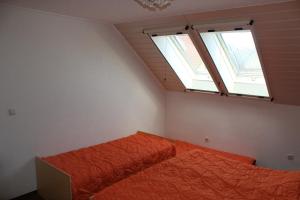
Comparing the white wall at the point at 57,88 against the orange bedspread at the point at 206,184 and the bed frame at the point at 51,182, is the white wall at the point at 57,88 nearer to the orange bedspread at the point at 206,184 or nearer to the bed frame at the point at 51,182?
the bed frame at the point at 51,182

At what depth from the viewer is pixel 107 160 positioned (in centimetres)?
288

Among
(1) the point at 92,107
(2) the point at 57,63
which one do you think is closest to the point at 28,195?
(1) the point at 92,107

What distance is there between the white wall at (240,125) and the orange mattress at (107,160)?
0.92m

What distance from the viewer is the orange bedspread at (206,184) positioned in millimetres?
2074

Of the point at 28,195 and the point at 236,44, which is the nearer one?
the point at 28,195

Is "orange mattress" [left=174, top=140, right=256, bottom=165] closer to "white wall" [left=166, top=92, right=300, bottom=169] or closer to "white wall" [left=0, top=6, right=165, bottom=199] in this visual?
"white wall" [left=166, top=92, right=300, bottom=169]

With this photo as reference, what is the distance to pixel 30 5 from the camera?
8.55 feet

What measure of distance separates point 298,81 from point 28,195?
11.5 ft

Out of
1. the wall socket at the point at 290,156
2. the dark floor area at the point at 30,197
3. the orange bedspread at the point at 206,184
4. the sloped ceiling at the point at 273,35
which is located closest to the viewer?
the orange bedspread at the point at 206,184

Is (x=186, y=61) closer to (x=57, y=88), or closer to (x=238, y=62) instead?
(x=238, y=62)

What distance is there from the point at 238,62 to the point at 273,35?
3.66 feet

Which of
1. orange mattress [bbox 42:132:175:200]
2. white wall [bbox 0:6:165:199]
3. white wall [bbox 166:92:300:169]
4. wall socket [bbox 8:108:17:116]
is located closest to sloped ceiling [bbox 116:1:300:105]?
white wall [bbox 166:92:300:169]

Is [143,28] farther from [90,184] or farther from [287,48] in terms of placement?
[90,184]

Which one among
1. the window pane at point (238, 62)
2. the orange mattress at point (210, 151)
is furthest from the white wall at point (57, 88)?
the window pane at point (238, 62)
